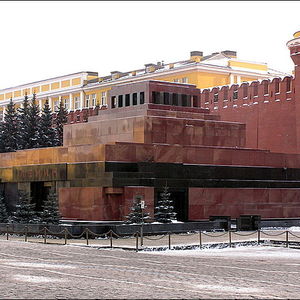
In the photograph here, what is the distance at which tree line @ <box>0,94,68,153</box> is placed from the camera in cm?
5753

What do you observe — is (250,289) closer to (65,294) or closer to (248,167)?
(65,294)

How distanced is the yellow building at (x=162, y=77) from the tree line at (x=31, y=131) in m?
11.0

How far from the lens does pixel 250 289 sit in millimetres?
13641

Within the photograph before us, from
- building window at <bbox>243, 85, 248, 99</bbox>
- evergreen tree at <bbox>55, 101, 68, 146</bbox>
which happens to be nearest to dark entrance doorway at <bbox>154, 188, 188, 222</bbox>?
building window at <bbox>243, 85, 248, 99</bbox>

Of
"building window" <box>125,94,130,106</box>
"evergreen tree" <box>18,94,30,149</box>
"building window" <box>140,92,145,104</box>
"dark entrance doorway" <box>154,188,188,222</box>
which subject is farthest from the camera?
"evergreen tree" <box>18,94,30,149</box>

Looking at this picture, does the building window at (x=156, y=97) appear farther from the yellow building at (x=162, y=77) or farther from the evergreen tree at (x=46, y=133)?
the yellow building at (x=162, y=77)

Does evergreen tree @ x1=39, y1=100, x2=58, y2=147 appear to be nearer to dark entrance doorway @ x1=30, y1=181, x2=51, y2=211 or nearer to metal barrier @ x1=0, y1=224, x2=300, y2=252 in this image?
dark entrance doorway @ x1=30, y1=181, x2=51, y2=211

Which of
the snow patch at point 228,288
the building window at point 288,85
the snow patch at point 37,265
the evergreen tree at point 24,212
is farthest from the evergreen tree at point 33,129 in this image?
the snow patch at point 228,288

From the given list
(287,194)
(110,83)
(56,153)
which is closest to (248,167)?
(287,194)

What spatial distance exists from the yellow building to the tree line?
11.0 m

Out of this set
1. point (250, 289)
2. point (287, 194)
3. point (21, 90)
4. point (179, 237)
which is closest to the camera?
point (250, 289)

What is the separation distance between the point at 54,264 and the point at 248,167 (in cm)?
2005

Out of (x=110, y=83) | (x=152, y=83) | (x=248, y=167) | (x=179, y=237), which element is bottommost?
(x=179, y=237)

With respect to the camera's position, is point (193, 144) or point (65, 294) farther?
point (193, 144)
